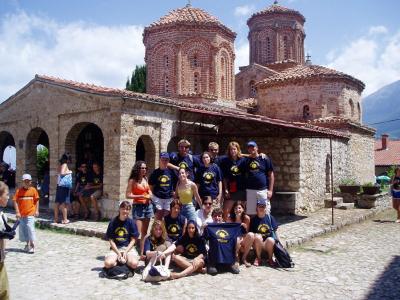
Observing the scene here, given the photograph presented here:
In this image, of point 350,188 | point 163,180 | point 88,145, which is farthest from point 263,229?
point 350,188

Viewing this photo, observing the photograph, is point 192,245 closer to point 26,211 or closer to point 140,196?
point 140,196

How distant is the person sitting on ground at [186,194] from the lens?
6.49 meters

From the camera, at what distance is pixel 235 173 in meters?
7.09

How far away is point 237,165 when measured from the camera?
7.06 meters

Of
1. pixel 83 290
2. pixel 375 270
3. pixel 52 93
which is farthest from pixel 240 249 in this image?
pixel 52 93

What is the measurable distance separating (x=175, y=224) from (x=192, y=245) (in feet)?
1.39

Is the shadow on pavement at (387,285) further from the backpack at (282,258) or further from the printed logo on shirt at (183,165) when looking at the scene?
the printed logo on shirt at (183,165)

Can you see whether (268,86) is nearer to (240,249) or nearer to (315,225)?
(315,225)

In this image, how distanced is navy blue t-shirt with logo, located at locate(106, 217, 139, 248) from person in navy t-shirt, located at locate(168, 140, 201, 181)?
54.7 inches

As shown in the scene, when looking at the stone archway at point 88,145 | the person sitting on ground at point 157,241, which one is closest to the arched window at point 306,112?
the stone archway at point 88,145

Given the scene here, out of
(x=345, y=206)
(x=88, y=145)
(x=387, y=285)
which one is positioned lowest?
(x=387, y=285)

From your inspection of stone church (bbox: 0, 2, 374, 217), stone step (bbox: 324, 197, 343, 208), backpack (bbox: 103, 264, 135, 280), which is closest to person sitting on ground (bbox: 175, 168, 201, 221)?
backpack (bbox: 103, 264, 135, 280)

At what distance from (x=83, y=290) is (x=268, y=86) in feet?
49.6

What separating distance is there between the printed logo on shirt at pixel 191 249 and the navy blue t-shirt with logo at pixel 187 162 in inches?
53.7
